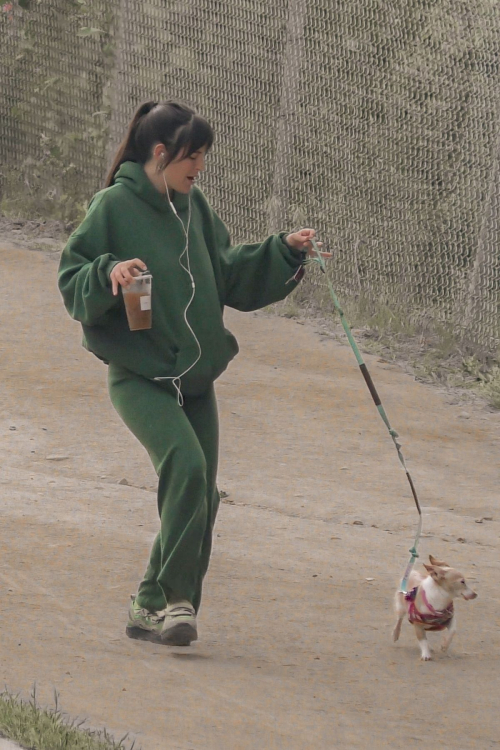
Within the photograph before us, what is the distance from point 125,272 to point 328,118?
17.7 feet

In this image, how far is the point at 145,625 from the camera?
4.71 m

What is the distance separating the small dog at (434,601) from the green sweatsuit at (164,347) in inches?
29.0

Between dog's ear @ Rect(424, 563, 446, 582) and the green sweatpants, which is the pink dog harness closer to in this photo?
dog's ear @ Rect(424, 563, 446, 582)

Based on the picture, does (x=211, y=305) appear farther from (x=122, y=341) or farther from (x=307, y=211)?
(x=307, y=211)

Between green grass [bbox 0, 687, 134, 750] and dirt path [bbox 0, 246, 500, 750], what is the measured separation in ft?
0.38

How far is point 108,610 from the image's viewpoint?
16.3 ft

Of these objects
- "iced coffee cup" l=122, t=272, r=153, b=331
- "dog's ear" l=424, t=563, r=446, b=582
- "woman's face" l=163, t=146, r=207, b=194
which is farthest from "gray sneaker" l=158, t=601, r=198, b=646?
"woman's face" l=163, t=146, r=207, b=194

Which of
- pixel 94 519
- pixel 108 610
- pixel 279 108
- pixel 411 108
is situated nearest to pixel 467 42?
pixel 411 108

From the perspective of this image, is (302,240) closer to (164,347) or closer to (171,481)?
(164,347)

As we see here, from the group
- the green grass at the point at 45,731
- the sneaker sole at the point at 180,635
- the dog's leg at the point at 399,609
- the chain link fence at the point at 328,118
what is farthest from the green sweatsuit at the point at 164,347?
the chain link fence at the point at 328,118

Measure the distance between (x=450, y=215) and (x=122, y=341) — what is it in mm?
4511

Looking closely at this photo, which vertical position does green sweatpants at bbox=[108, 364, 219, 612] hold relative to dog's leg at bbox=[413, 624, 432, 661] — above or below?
above

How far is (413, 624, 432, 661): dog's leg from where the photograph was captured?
15.6ft

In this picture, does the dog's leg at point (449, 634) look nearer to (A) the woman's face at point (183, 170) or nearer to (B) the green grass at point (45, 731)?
(B) the green grass at point (45, 731)
